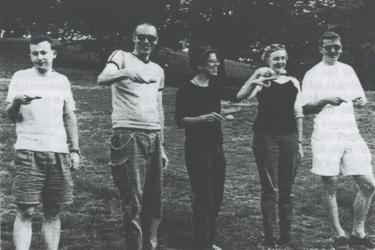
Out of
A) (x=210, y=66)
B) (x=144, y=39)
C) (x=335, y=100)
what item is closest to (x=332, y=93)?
(x=335, y=100)

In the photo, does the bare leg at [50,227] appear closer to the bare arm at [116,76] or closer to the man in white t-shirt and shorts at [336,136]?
the bare arm at [116,76]

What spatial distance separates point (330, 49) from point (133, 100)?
201 cm

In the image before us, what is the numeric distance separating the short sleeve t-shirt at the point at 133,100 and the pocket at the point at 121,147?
7 cm

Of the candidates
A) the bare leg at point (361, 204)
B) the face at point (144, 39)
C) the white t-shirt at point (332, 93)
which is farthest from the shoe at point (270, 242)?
the face at point (144, 39)

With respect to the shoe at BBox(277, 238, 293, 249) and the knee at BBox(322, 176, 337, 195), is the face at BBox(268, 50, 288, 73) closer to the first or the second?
the knee at BBox(322, 176, 337, 195)

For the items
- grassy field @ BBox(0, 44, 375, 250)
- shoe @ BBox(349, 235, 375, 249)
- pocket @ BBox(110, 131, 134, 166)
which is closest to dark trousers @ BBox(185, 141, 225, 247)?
grassy field @ BBox(0, 44, 375, 250)

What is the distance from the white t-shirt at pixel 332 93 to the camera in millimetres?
5438

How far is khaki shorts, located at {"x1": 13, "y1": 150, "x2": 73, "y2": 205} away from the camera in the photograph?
430 centimetres

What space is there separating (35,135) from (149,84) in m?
0.99

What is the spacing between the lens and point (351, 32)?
46.5 feet

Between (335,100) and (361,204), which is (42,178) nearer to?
(335,100)

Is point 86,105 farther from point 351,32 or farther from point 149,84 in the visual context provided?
point 149,84

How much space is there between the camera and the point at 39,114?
14.3 ft

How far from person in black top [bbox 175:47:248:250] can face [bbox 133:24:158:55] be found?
0.54m
